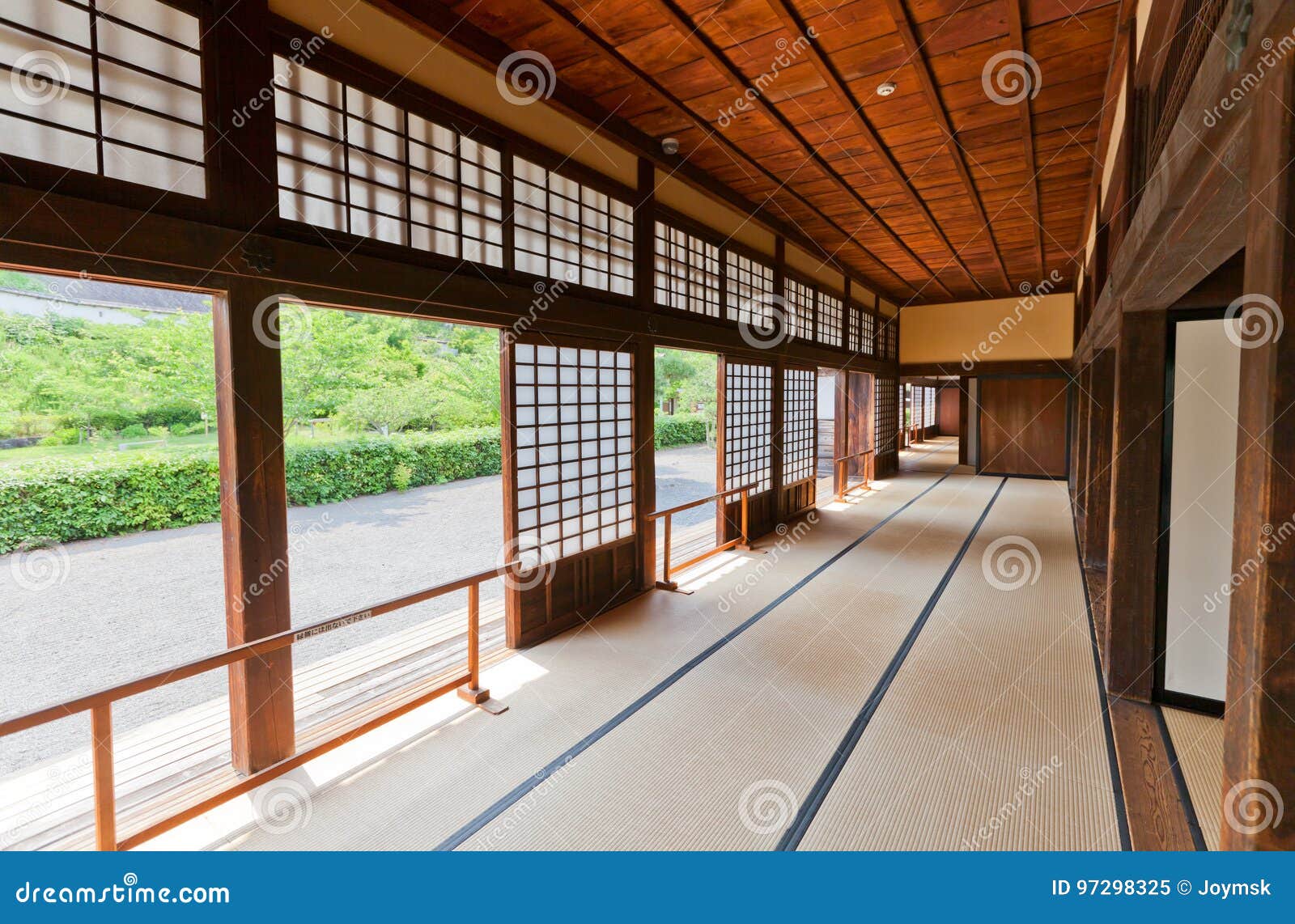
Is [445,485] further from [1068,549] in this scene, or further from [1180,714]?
[1180,714]

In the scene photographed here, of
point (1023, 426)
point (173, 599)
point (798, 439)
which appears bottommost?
point (173, 599)

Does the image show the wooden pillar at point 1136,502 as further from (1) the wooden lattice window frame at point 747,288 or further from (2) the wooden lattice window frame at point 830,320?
(2) the wooden lattice window frame at point 830,320

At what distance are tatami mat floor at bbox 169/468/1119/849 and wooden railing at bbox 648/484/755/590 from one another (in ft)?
1.14

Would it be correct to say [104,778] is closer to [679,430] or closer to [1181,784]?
[1181,784]

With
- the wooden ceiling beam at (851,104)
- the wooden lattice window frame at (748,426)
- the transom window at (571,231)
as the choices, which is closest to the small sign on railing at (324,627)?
the transom window at (571,231)

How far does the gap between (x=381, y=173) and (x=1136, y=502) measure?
13.7ft

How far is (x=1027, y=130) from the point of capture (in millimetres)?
4516

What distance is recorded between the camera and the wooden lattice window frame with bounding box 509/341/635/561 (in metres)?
4.06

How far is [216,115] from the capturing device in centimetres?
239

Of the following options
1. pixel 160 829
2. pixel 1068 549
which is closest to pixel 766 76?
pixel 160 829

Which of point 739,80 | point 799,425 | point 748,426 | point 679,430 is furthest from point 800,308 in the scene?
point 679,430

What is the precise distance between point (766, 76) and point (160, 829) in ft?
15.6

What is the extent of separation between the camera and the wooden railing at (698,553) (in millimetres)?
5145

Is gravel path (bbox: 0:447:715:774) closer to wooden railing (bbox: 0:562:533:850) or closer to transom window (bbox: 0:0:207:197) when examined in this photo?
wooden railing (bbox: 0:562:533:850)
